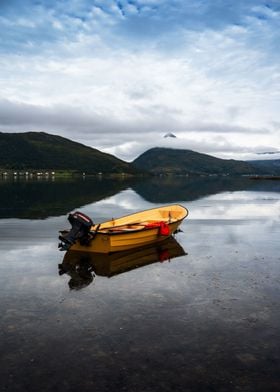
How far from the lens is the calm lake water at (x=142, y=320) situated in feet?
36.6

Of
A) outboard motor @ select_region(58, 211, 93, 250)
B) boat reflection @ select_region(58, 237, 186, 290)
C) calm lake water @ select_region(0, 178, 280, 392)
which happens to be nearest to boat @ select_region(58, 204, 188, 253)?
outboard motor @ select_region(58, 211, 93, 250)

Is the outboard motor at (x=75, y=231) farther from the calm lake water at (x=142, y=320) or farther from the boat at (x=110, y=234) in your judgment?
the calm lake water at (x=142, y=320)

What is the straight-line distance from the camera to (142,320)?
15.2 metres

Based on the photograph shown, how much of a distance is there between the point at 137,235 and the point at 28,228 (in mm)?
13536

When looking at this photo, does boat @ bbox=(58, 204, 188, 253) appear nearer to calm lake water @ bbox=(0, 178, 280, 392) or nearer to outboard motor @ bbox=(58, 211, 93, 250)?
outboard motor @ bbox=(58, 211, 93, 250)

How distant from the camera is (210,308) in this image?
54.2 feet

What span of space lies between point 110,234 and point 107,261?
6.36 ft

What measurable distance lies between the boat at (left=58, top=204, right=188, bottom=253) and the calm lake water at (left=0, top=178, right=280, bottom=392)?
1283 mm

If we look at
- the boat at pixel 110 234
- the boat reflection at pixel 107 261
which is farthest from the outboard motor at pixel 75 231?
the boat reflection at pixel 107 261

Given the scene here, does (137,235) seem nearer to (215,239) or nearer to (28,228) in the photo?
(215,239)

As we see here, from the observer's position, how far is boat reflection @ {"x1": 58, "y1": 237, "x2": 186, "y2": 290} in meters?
21.7

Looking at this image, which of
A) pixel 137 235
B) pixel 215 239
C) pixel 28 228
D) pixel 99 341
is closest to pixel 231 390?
pixel 99 341

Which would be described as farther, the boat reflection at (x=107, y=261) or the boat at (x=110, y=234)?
the boat at (x=110, y=234)

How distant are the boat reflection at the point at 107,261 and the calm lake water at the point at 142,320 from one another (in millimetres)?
116
